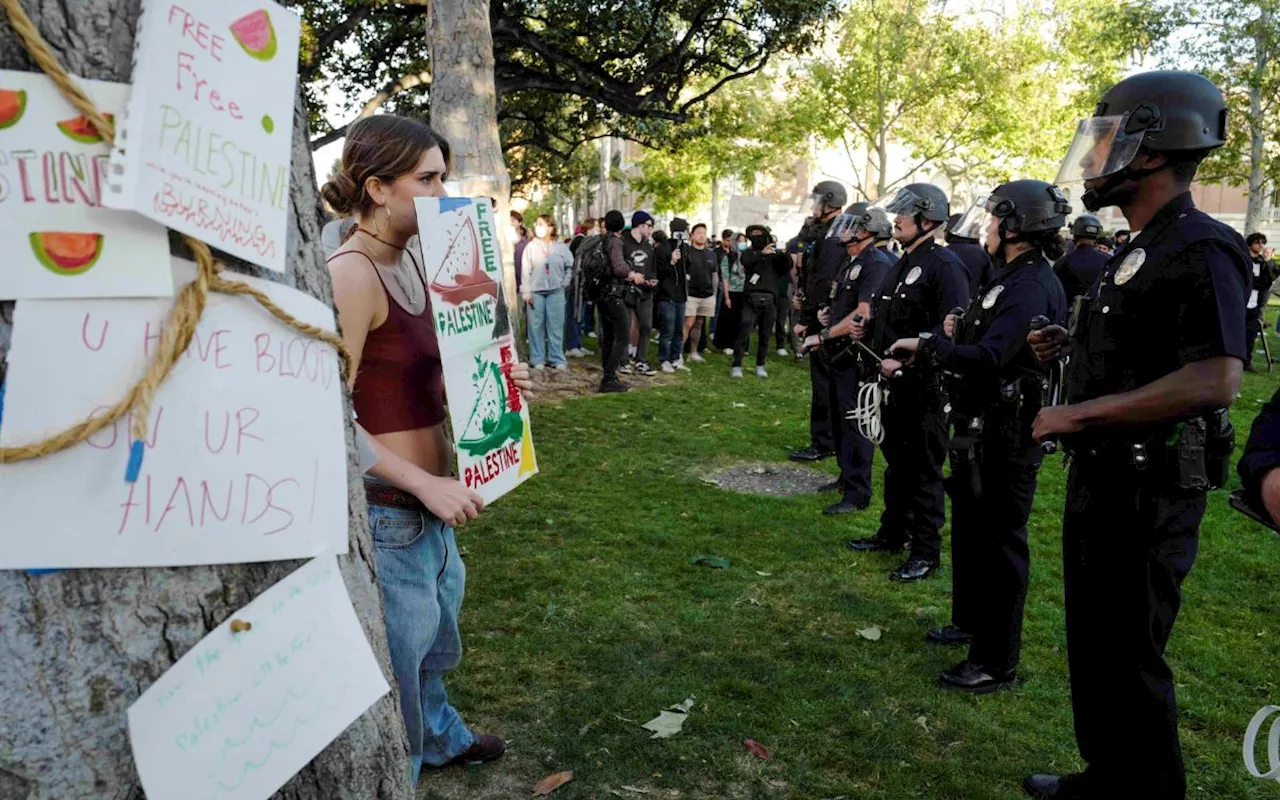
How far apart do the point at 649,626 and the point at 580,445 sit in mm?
4356

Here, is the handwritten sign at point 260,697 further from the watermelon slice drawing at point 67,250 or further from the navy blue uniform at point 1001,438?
the navy blue uniform at point 1001,438

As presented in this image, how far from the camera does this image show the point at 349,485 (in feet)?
4.48

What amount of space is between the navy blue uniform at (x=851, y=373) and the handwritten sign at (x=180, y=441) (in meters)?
Result: 5.92

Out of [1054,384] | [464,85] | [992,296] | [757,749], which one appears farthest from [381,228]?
[464,85]

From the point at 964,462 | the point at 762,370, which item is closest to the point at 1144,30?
the point at 762,370

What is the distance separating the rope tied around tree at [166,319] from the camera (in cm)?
97

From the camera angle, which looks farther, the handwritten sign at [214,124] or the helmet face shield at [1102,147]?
the helmet face shield at [1102,147]

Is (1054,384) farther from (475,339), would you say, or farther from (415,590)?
(415,590)

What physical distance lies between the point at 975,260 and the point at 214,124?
6.59 metres

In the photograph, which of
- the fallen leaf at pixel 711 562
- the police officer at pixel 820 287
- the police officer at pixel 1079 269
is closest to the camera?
the fallen leaf at pixel 711 562

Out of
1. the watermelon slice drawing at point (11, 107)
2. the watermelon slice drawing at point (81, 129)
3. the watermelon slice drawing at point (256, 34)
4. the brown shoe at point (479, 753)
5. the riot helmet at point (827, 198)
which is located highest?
the riot helmet at point (827, 198)

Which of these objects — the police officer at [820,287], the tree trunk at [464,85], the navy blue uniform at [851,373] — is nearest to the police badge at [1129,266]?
the navy blue uniform at [851,373]

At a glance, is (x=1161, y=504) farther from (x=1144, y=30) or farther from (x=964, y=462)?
(x=1144, y=30)

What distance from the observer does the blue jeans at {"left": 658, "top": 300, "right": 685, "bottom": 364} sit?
551 inches
